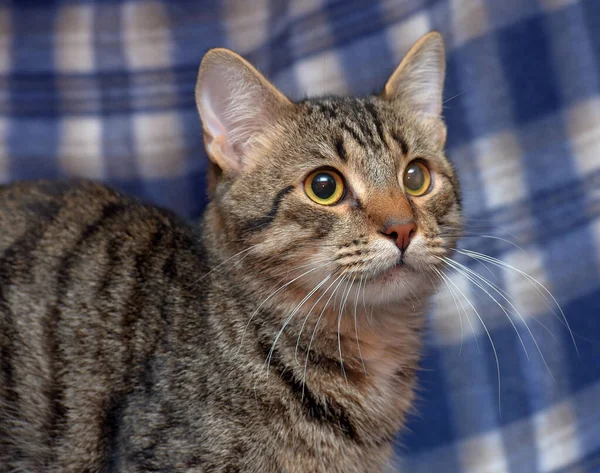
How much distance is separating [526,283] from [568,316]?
140 millimetres

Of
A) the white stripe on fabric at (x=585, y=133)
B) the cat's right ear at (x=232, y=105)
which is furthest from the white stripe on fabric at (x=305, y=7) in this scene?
the white stripe on fabric at (x=585, y=133)

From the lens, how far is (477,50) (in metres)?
2.03

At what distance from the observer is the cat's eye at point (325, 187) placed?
1409 mm

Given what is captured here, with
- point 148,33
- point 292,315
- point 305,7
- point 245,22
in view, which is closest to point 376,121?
point 292,315

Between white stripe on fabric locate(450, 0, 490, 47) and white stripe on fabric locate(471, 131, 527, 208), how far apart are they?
0.28 meters

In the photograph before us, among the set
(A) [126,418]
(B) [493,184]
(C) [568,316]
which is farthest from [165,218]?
(C) [568,316]

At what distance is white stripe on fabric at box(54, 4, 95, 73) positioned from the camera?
2.15 metres

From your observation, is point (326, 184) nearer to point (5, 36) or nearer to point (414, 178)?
point (414, 178)

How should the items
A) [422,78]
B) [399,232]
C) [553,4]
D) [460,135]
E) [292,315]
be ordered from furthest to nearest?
[460,135], [553,4], [422,78], [292,315], [399,232]

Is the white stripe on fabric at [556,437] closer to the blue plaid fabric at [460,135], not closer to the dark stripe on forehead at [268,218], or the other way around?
the blue plaid fabric at [460,135]

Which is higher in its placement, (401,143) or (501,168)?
(401,143)

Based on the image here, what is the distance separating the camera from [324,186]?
1.42m

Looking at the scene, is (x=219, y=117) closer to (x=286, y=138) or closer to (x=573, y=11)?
(x=286, y=138)

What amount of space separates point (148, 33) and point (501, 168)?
3.64 ft
